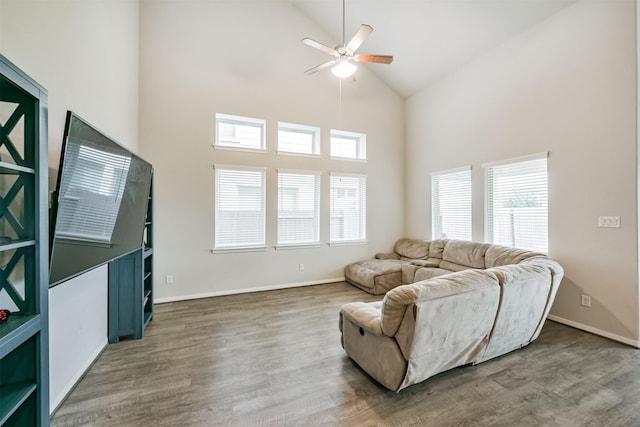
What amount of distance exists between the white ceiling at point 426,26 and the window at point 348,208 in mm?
2319

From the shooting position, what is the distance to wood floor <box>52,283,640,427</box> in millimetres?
1759

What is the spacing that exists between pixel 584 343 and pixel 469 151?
9.99 ft

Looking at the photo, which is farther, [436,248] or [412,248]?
[412,248]

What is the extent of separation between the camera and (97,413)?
70.6 inches

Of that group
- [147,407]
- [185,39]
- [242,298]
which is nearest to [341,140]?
[185,39]

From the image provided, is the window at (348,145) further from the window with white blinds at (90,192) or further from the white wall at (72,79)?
the window with white blinds at (90,192)

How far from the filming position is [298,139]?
499 cm

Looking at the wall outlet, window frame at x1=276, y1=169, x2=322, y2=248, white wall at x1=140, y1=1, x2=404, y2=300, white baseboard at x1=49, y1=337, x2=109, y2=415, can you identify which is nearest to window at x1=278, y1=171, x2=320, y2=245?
window frame at x1=276, y1=169, x2=322, y2=248

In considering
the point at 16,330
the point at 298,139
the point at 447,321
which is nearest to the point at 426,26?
the point at 298,139

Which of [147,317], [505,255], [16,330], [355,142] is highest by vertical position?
[355,142]

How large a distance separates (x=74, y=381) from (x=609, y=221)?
214 inches

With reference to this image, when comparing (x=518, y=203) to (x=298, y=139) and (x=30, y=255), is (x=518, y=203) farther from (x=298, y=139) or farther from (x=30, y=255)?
(x=30, y=255)

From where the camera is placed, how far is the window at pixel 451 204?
4.64 metres

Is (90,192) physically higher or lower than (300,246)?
higher
